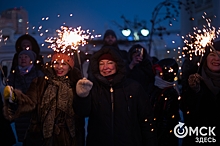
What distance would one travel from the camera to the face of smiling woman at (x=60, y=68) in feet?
14.9

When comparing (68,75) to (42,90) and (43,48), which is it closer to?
(42,90)

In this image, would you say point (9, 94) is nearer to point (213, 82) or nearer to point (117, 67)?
point (117, 67)

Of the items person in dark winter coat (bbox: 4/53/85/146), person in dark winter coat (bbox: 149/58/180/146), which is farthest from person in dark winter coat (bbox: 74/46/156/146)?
person in dark winter coat (bbox: 149/58/180/146)

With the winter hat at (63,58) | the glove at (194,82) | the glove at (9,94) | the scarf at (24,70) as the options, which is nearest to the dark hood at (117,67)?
the winter hat at (63,58)

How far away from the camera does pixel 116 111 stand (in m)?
3.95

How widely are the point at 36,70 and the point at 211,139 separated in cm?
312

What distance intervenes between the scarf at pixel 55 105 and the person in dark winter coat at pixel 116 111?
408mm

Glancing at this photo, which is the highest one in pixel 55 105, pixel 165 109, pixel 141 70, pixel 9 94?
pixel 141 70

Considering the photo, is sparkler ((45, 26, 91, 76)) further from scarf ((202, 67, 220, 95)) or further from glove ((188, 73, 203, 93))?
scarf ((202, 67, 220, 95))

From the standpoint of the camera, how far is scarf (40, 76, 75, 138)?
428cm

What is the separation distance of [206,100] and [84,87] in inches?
59.2

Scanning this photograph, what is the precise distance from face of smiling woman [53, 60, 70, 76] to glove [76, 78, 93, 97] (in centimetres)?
79

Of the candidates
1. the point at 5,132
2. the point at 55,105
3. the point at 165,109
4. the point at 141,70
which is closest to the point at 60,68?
the point at 55,105

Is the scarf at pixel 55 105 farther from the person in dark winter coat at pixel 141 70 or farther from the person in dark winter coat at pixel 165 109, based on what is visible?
the person in dark winter coat at pixel 141 70
